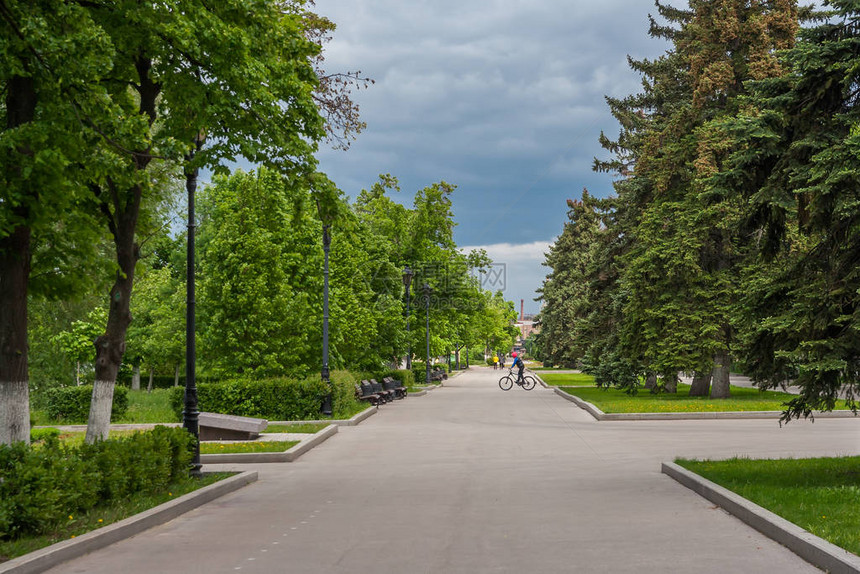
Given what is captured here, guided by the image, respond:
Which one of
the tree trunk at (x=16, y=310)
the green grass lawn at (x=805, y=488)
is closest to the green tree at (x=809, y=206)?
the green grass lawn at (x=805, y=488)

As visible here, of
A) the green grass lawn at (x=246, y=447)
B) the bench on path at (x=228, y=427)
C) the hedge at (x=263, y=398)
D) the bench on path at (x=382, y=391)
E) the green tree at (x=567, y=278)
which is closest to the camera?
the green grass lawn at (x=246, y=447)

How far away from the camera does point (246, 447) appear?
16781 mm

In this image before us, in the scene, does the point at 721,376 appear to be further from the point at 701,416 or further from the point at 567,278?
the point at 567,278

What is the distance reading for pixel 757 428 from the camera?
21.3 m

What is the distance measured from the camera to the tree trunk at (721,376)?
33.7m

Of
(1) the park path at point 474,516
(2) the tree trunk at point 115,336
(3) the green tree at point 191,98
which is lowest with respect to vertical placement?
(1) the park path at point 474,516

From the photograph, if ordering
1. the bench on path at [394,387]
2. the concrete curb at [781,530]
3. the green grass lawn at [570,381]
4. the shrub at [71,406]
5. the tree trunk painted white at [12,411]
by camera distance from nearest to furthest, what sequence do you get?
the concrete curb at [781,530], the tree trunk painted white at [12,411], the shrub at [71,406], the bench on path at [394,387], the green grass lawn at [570,381]

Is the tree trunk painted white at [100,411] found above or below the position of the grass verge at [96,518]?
above

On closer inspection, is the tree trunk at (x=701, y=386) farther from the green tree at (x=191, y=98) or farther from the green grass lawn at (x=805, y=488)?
the green tree at (x=191, y=98)

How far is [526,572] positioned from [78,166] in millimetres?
8475

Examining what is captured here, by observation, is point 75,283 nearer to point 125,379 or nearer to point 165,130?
point 165,130

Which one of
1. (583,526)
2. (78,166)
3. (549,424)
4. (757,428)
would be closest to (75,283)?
(78,166)

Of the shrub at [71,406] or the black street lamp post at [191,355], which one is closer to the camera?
the black street lamp post at [191,355]

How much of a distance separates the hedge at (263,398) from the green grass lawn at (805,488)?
1326 cm
